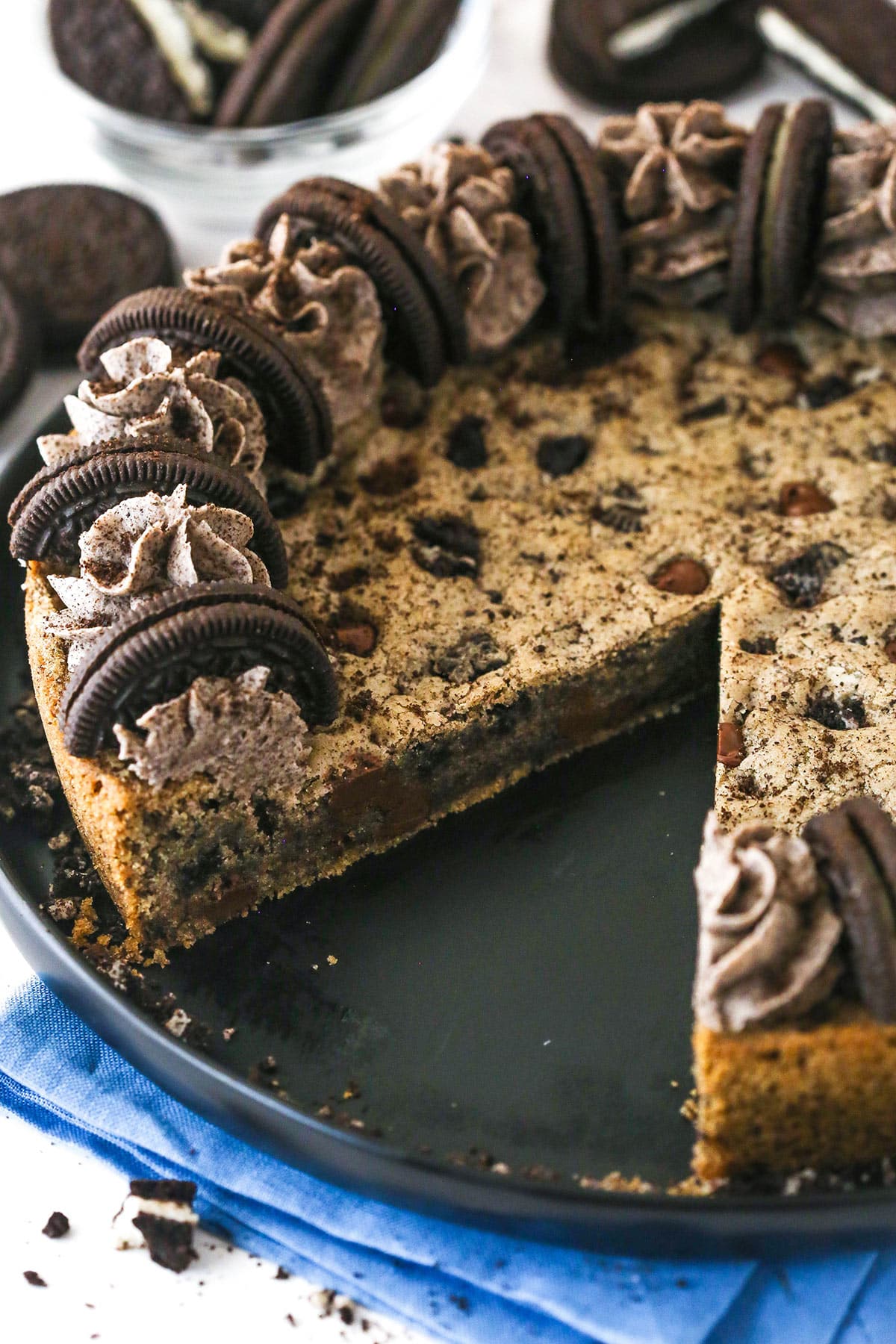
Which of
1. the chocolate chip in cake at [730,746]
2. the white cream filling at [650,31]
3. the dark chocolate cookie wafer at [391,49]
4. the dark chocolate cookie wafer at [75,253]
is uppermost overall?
the dark chocolate cookie wafer at [391,49]

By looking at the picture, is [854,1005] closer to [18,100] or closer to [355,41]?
[355,41]

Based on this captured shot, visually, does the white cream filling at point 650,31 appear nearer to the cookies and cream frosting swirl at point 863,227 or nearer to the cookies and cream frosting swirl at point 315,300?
the cookies and cream frosting swirl at point 863,227

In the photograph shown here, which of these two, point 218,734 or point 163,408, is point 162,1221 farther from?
Answer: point 163,408

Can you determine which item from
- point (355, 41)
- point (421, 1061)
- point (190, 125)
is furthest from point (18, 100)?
point (421, 1061)

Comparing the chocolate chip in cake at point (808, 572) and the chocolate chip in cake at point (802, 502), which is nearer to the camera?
the chocolate chip in cake at point (808, 572)

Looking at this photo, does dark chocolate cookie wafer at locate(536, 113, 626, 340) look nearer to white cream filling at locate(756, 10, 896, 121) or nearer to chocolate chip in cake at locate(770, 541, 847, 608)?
chocolate chip in cake at locate(770, 541, 847, 608)

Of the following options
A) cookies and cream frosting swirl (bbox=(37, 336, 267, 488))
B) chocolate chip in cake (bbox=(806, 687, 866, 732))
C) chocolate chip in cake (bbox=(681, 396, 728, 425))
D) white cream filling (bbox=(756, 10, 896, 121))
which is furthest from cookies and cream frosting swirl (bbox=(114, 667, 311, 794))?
white cream filling (bbox=(756, 10, 896, 121))

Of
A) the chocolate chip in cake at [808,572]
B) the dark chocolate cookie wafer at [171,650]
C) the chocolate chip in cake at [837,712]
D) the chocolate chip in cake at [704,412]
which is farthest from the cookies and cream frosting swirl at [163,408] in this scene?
the chocolate chip in cake at [837,712]

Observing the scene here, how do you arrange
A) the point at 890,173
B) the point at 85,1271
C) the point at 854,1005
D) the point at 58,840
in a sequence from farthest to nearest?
the point at 890,173 → the point at 58,840 → the point at 85,1271 → the point at 854,1005
